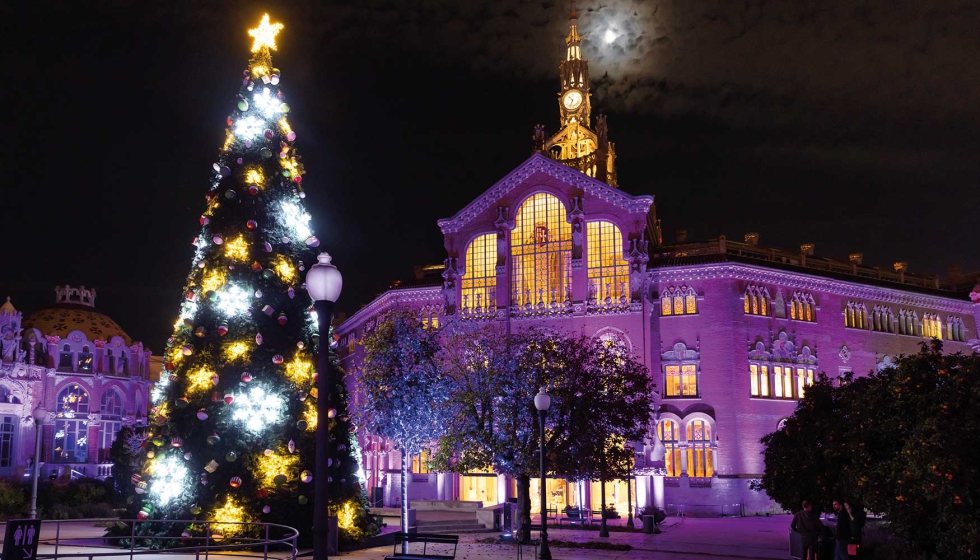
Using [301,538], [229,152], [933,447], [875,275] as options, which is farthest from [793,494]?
[875,275]

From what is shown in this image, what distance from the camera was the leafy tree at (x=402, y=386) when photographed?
3291 centimetres

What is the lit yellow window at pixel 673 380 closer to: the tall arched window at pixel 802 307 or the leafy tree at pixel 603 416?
the tall arched window at pixel 802 307

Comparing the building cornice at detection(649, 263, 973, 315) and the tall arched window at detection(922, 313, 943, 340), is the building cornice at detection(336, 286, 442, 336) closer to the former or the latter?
the building cornice at detection(649, 263, 973, 315)

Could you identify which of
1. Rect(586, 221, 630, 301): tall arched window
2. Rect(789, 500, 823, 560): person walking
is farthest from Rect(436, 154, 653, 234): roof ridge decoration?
Rect(789, 500, 823, 560): person walking

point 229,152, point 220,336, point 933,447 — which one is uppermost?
point 229,152

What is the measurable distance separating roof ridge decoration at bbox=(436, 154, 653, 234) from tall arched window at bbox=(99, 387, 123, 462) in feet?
128

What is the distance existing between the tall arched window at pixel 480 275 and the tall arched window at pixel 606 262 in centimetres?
650

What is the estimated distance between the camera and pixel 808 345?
183 feet

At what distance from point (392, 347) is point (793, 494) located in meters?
15.3

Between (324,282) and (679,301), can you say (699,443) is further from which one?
(324,282)

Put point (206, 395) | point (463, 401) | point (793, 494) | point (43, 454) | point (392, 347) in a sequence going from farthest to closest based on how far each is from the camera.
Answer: point (43, 454) → point (463, 401) → point (392, 347) → point (793, 494) → point (206, 395)

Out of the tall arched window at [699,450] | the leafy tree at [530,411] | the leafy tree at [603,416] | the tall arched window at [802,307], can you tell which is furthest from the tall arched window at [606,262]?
the leafy tree at [530,411]

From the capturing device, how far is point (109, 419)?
77.6 meters

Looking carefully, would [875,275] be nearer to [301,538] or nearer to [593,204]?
[593,204]
